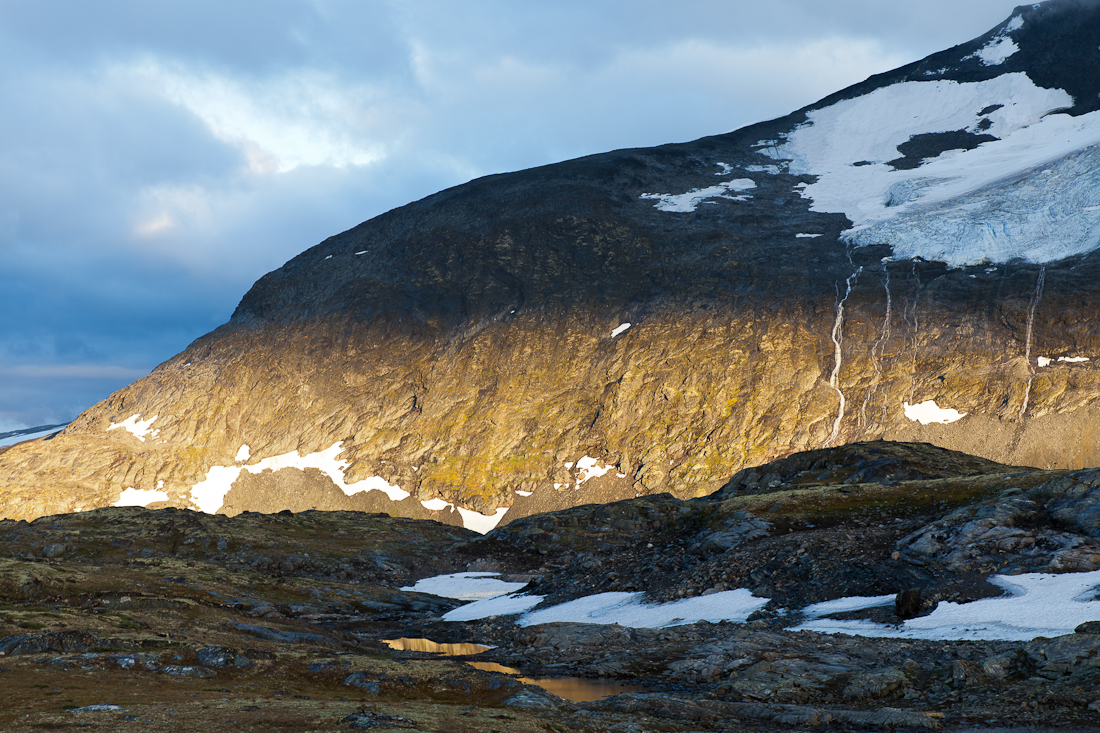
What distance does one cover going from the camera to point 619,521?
9525 cm

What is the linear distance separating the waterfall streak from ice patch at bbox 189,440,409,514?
3616 inches

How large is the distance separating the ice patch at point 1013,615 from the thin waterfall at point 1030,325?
11487cm

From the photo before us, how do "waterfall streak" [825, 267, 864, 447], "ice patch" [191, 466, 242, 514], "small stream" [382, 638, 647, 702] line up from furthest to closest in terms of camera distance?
"ice patch" [191, 466, 242, 514] < "waterfall streak" [825, 267, 864, 447] < "small stream" [382, 638, 647, 702]

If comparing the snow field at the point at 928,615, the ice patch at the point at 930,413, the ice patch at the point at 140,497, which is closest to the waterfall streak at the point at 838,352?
the ice patch at the point at 930,413

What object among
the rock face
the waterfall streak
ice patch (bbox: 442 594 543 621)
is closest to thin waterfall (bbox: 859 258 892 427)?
the rock face

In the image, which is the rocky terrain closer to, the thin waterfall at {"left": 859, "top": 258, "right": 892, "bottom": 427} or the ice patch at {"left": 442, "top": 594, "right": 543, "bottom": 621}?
the ice patch at {"left": 442, "top": 594, "right": 543, "bottom": 621}

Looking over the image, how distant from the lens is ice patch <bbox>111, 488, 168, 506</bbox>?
179250mm

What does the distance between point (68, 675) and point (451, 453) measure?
141656 millimetres

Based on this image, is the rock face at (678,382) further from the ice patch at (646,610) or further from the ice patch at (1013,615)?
the ice patch at (1013,615)

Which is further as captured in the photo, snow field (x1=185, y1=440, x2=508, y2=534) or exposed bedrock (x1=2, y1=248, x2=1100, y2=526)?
snow field (x1=185, y1=440, x2=508, y2=534)

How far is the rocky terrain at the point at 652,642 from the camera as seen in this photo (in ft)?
83.0

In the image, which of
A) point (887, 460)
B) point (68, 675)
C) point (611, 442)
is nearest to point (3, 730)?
point (68, 675)

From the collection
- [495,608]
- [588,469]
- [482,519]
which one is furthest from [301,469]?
[495,608]

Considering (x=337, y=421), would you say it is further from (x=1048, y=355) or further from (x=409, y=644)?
(x=1048, y=355)
